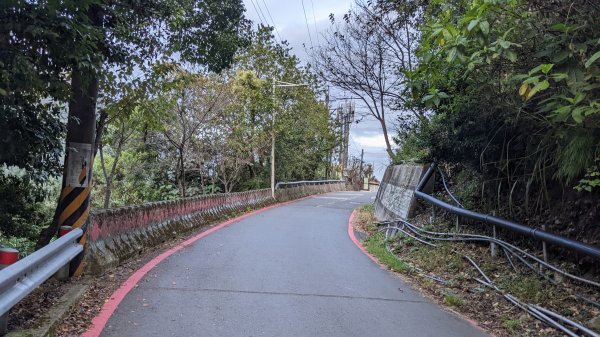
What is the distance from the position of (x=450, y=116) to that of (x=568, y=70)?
495 centimetres

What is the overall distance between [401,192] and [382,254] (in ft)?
15.3

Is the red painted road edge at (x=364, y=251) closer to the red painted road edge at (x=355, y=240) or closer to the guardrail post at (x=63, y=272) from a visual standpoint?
the red painted road edge at (x=355, y=240)

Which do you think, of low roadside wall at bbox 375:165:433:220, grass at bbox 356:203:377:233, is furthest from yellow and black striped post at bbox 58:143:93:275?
grass at bbox 356:203:377:233

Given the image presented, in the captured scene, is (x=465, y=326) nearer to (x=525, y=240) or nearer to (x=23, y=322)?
(x=525, y=240)

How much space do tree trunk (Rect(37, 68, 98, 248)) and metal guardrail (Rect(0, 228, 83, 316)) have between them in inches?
39.9

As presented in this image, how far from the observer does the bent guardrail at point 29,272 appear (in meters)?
3.79

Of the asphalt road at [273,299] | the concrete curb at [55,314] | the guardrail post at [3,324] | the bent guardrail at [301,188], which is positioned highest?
the bent guardrail at [301,188]

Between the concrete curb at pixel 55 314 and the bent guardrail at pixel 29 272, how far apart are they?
0.83 ft

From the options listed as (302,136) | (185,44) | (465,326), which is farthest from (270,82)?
(465,326)

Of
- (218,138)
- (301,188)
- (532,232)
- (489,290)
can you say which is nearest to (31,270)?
(489,290)

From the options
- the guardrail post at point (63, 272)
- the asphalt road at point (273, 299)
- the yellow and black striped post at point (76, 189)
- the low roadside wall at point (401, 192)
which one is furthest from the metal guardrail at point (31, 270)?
the low roadside wall at point (401, 192)

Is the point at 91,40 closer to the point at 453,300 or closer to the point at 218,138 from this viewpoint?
the point at 453,300

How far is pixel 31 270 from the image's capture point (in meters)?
4.48

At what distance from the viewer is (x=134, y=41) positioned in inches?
301
